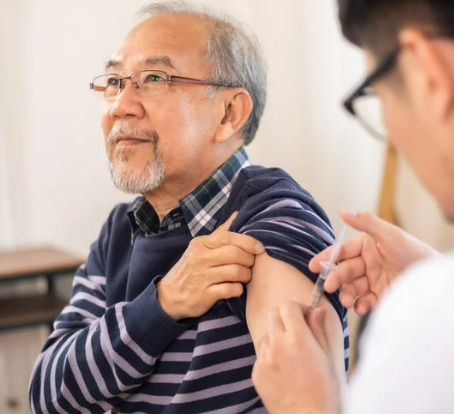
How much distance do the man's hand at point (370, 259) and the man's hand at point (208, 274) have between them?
0.15 metres

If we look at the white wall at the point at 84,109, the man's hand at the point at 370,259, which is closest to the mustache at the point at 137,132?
the man's hand at the point at 370,259

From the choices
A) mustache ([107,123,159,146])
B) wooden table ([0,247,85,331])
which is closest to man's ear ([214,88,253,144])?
mustache ([107,123,159,146])

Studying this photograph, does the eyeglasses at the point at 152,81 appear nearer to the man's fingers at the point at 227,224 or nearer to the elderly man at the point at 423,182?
the man's fingers at the point at 227,224

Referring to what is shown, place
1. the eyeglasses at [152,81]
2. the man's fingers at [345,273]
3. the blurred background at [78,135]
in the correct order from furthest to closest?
the blurred background at [78,135], the eyeglasses at [152,81], the man's fingers at [345,273]

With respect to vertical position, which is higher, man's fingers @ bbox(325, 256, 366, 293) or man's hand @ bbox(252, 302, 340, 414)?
man's fingers @ bbox(325, 256, 366, 293)

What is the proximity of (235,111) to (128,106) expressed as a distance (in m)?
0.26

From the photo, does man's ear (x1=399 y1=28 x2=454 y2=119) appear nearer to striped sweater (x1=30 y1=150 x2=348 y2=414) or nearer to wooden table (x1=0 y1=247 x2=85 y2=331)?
striped sweater (x1=30 y1=150 x2=348 y2=414)

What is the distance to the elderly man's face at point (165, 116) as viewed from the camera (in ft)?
5.38

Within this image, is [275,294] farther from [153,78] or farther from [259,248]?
[153,78]

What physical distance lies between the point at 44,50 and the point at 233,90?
1832mm

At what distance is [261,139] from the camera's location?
369 cm

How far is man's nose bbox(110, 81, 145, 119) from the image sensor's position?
1664mm

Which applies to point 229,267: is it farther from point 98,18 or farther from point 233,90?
point 98,18

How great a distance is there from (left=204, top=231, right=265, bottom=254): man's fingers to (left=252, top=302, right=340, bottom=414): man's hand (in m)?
0.31
